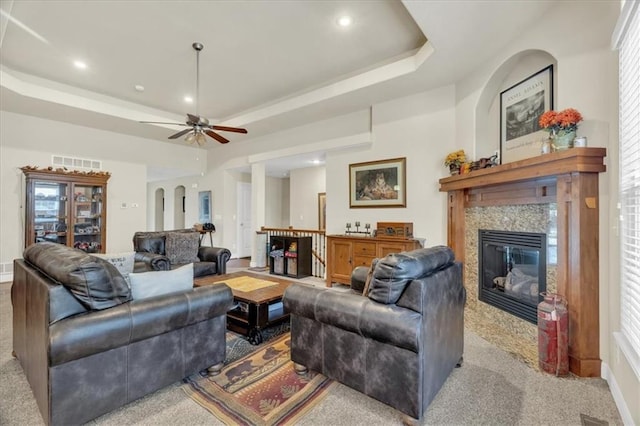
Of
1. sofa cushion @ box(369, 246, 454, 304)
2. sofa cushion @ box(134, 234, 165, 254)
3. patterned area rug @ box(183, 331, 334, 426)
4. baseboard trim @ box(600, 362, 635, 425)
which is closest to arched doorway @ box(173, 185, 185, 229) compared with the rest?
sofa cushion @ box(134, 234, 165, 254)

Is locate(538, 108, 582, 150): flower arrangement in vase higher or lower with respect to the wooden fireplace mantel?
higher

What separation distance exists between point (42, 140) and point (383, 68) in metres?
6.65

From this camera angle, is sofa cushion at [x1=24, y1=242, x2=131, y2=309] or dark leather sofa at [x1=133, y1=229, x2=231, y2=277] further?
dark leather sofa at [x1=133, y1=229, x2=231, y2=277]

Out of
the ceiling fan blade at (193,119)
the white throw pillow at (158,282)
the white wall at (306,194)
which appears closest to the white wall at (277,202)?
the white wall at (306,194)

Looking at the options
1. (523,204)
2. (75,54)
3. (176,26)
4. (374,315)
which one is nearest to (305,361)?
(374,315)

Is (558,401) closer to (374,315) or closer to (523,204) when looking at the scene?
(374,315)

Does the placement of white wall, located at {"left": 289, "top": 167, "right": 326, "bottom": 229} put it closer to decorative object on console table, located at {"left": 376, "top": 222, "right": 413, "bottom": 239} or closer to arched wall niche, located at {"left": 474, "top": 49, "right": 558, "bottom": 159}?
decorative object on console table, located at {"left": 376, "top": 222, "right": 413, "bottom": 239}

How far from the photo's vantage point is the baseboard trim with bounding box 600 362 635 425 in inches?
70.9

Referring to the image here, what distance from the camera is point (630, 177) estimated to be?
6.17 feet

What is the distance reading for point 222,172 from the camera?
8.12 metres

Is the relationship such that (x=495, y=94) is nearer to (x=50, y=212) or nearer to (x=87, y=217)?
(x=87, y=217)

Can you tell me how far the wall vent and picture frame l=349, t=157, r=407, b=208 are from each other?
221 inches

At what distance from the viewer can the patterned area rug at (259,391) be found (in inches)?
73.0

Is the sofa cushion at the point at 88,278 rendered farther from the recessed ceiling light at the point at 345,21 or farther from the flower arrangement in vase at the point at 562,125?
the flower arrangement in vase at the point at 562,125
